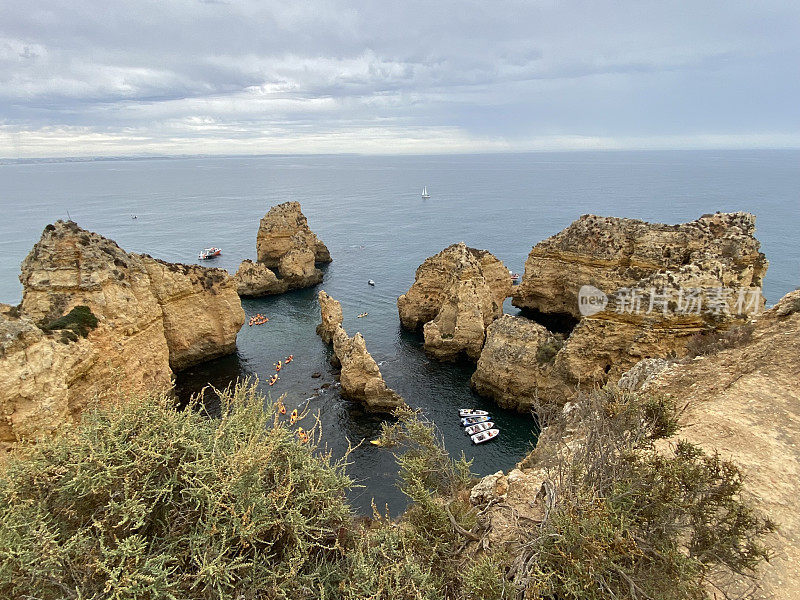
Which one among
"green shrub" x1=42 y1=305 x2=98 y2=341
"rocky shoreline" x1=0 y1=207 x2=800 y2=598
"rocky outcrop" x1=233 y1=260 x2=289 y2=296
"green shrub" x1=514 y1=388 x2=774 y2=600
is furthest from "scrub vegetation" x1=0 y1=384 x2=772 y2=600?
"rocky outcrop" x1=233 y1=260 x2=289 y2=296

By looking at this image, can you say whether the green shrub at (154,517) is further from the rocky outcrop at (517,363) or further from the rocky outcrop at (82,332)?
the rocky outcrop at (517,363)

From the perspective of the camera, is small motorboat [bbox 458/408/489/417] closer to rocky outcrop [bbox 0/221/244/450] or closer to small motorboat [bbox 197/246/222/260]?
rocky outcrop [bbox 0/221/244/450]

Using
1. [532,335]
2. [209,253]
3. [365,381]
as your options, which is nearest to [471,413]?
[532,335]

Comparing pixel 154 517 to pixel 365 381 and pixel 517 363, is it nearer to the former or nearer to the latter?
pixel 365 381

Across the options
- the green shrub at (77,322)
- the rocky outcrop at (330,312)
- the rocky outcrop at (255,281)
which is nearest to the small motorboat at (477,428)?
the rocky outcrop at (330,312)

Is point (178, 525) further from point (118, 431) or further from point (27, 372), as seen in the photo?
point (27, 372)

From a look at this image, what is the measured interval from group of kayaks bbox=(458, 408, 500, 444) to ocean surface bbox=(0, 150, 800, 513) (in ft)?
1.62

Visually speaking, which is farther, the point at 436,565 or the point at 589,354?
the point at 589,354

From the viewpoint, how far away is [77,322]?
70.2 ft

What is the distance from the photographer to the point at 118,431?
A: 722 centimetres

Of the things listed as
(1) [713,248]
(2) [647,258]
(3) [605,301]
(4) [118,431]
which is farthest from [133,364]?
(1) [713,248]

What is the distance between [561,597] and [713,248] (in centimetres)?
2958

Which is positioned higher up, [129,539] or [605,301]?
[129,539]

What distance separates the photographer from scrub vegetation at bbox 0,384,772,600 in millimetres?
5984
